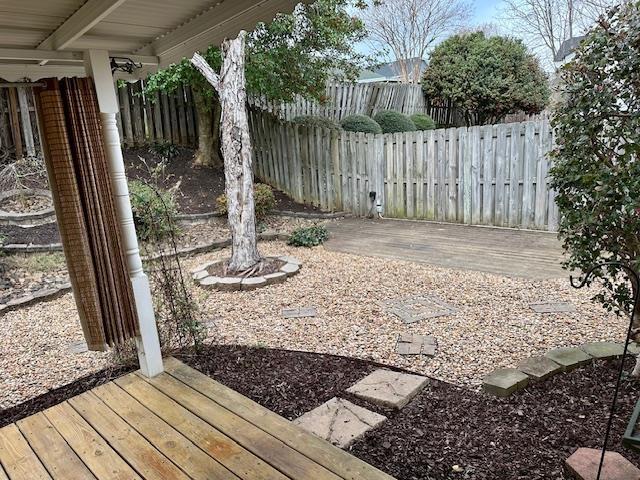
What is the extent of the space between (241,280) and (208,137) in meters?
5.12

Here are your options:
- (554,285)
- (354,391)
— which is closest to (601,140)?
(354,391)

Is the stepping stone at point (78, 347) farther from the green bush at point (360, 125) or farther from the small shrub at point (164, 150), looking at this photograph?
the green bush at point (360, 125)

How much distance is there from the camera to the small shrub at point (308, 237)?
6.38 meters

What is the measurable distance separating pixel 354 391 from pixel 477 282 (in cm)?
240

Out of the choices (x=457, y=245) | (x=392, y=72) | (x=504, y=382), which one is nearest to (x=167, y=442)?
(x=504, y=382)

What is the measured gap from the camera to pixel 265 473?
1816 millimetres

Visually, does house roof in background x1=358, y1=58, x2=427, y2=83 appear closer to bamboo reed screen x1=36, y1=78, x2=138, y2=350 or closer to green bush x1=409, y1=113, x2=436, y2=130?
green bush x1=409, y1=113, x2=436, y2=130

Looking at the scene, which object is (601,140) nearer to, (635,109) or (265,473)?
(635,109)

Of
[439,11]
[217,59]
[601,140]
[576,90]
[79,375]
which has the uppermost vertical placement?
[439,11]

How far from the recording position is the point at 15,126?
7746mm

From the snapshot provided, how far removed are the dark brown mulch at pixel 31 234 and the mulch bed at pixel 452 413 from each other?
3.61m

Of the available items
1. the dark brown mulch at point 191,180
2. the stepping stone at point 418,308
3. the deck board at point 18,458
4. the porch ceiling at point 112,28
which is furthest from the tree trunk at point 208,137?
the deck board at point 18,458

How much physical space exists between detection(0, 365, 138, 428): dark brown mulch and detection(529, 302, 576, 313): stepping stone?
3.04 m

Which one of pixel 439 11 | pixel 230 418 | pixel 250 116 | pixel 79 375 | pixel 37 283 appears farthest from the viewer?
pixel 439 11
